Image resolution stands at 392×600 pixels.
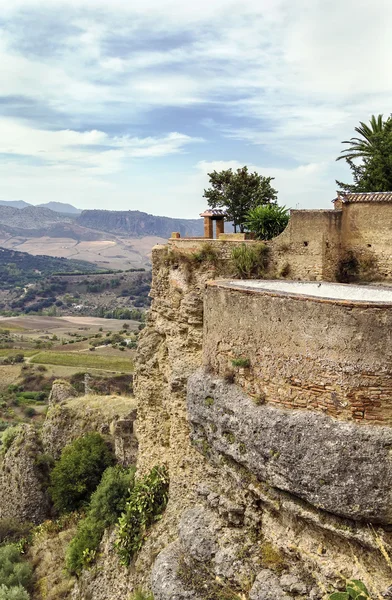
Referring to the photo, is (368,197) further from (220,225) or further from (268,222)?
(220,225)

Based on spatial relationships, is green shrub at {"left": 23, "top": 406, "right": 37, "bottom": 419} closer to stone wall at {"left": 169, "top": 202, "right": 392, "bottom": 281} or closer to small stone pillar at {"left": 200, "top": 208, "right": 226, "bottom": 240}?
small stone pillar at {"left": 200, "top": 208, "right": 226, "bottom": 240}

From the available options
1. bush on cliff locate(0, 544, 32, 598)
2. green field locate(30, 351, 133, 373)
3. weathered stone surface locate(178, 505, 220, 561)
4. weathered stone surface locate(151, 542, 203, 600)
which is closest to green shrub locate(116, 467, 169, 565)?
weathered stone surface locate(151, 542, 203, 600)

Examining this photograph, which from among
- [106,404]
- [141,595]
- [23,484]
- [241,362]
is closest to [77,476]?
[23,484]

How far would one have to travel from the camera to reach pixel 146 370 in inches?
656

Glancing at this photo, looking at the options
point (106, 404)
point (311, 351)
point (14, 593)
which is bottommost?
point (14, 593)

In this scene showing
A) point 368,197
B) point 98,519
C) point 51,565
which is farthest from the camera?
point 51,565

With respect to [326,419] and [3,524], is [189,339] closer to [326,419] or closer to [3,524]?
[326,419]

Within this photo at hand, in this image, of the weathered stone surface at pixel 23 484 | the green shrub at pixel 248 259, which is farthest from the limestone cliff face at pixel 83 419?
the green shrub at pixel 248 259

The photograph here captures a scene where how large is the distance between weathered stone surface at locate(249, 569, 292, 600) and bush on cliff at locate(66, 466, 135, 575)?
7530 mm

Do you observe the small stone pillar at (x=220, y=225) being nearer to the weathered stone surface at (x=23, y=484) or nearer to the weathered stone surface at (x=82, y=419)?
the weathered stone surface at (x=82, y=419)

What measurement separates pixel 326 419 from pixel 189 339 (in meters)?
5.46

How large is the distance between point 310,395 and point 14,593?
39.7ft

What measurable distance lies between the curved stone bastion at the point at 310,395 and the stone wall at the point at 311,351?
18mm

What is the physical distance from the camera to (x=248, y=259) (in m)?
14.8
